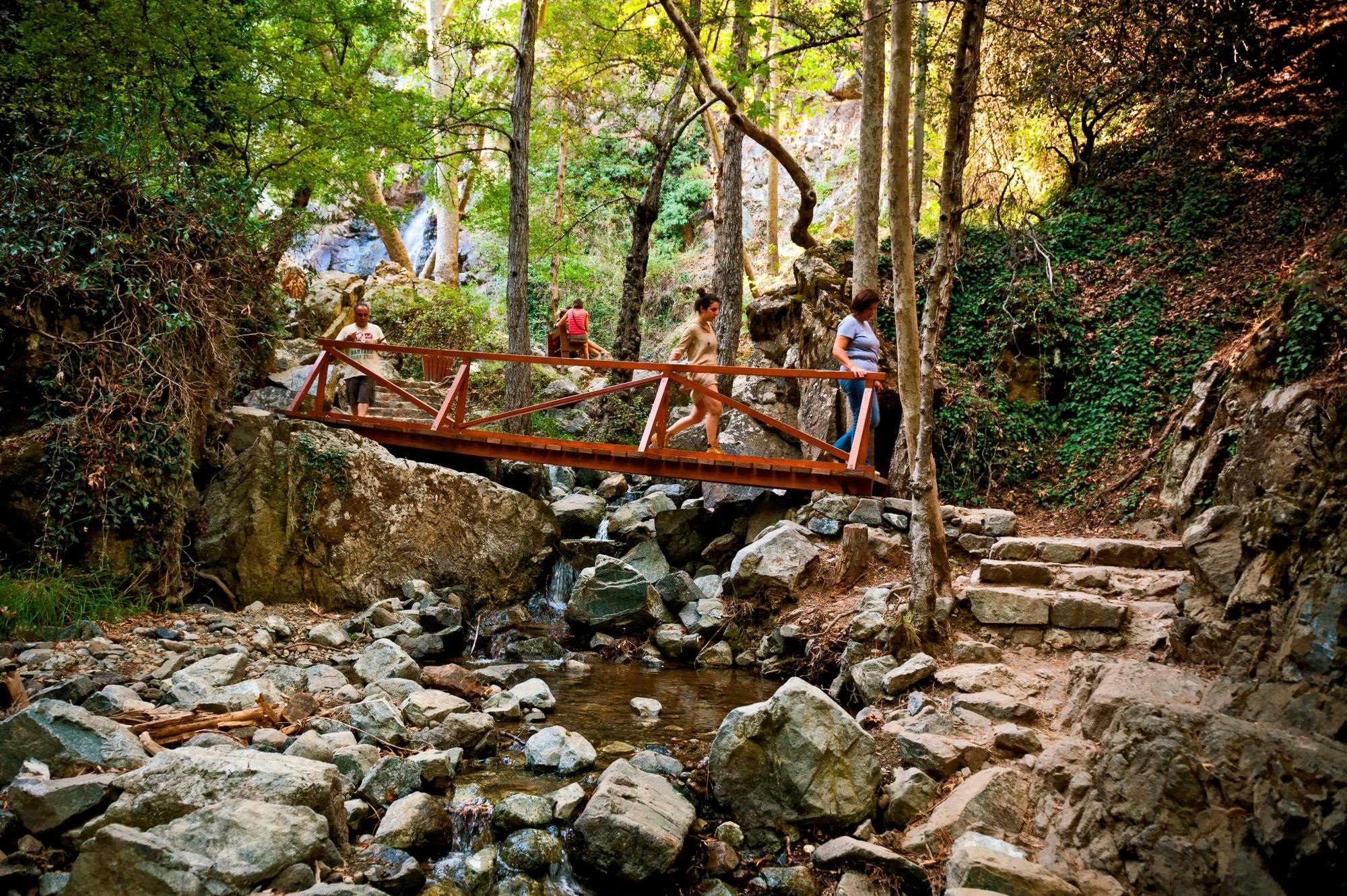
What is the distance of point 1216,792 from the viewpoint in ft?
9.15

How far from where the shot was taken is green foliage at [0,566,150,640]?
16.8 feet

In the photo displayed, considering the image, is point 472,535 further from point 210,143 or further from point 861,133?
point 861,133

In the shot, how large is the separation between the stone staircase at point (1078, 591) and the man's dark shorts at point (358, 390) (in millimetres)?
6745

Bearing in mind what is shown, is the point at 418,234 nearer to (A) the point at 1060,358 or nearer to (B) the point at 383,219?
(B) the point at 383,219

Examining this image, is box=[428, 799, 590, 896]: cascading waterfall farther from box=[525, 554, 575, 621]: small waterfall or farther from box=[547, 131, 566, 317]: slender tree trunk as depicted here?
box=[547, 131, 566, 317]: slender tree trunk

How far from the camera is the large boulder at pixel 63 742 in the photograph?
3.54 meters

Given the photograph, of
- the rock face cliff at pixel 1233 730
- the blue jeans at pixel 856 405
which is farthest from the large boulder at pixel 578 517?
the rock face cliff at pixel 1233 730

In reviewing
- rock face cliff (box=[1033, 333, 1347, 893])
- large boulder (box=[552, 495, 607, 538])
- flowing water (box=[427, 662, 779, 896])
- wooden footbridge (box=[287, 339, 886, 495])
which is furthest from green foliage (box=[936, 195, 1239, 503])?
large boulder (box=[552, 495, 607, 538])

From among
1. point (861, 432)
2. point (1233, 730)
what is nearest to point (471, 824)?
point (1233, 730)

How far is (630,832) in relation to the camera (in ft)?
12.0

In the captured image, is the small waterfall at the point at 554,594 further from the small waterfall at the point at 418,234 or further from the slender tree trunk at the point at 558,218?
the small waterfall at the point at 418,234

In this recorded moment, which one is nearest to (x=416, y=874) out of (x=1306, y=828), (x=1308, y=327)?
(x=1306, y=828)

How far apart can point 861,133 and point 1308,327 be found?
15.6 feet

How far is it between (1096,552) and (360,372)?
7.72m
